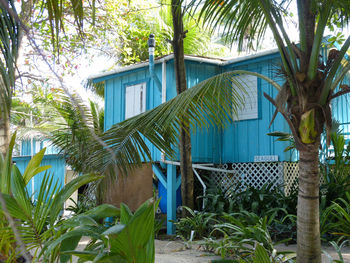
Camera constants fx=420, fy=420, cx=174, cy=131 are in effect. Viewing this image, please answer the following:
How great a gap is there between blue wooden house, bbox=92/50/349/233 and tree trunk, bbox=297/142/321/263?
541cm

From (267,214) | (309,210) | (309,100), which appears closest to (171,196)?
(267,214)

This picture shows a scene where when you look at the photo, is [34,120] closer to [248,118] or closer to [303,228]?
[248,118]

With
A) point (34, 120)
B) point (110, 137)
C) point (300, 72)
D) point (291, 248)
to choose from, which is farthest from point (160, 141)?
point (34, 120)

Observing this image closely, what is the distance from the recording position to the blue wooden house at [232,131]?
1010 cm

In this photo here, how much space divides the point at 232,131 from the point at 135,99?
286 cm

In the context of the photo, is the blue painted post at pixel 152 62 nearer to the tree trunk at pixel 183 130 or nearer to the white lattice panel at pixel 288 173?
the tree trunk at pixel 183 130

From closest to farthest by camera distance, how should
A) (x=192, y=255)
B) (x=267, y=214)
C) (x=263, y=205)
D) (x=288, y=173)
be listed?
(x=192, y=255)
(x=267, y=214)
(x=263, y=205)
(x=288, y=173)

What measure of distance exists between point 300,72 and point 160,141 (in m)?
2.02

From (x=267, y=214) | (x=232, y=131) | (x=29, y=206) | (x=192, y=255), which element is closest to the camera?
(x=29, y=206)

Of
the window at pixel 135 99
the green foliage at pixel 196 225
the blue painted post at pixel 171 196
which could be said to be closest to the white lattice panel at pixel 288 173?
the green foliage at pixel 196 225

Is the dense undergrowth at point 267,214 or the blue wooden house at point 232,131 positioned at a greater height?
the blue wooden house at point 232,131

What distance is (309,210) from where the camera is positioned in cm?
431

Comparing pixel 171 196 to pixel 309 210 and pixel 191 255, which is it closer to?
pixel 191 255

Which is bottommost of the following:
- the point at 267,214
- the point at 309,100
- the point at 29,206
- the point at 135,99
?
the point at 267,214
